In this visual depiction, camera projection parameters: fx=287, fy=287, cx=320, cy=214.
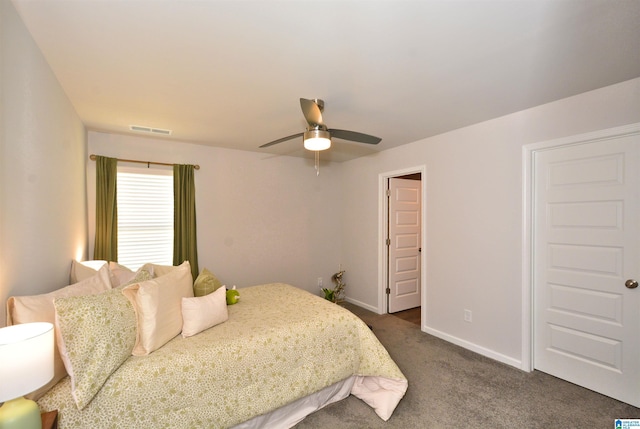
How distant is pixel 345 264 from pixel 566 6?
4288 mm

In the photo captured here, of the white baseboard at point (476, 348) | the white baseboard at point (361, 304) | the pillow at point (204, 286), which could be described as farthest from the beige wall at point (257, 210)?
the white baseboard at point (476, 348)

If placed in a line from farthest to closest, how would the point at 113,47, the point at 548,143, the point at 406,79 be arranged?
the point at 548,143 < the point at 406,79 < the point at 113,47

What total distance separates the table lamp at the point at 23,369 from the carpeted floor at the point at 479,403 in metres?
→ 1.61

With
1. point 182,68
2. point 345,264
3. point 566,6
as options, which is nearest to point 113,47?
point 182,68

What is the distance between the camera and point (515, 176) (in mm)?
2869

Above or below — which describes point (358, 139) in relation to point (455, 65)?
below

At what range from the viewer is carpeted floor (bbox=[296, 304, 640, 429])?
6.87ft

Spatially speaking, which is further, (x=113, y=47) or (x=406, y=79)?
(x=406, y=79)

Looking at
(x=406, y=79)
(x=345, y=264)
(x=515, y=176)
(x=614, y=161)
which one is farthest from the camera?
(x=345, y=264)

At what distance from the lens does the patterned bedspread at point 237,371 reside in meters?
1.56

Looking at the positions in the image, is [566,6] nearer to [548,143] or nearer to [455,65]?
[455,65]

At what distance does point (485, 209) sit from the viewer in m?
3.13

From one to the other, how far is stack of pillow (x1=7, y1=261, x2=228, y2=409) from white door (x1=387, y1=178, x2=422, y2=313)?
9.58 ft

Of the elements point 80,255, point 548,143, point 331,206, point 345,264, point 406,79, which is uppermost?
point 406,79
